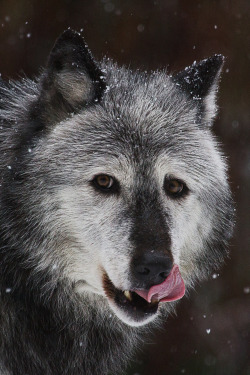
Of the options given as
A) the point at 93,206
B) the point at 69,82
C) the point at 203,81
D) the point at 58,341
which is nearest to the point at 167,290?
the point at 93,206

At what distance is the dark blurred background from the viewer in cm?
781

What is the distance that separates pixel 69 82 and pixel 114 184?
664mm

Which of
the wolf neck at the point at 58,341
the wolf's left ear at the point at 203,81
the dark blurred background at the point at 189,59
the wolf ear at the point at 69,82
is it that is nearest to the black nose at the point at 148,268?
the wolf neck at the point at 58,341

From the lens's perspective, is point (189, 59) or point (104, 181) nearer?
point (104, 181)

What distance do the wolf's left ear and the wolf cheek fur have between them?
0.06 ft

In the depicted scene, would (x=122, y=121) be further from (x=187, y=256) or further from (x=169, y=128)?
(x=187, y=256)

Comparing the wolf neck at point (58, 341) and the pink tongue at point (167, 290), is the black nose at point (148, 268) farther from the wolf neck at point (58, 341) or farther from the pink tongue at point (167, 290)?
the wolf neck at point (58, 341)

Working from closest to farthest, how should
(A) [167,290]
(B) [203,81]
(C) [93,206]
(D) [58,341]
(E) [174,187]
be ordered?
(A) [167,290] < (C) [93,206] < (E) [174,187] < (D) [58,341] < (B) [203,81]

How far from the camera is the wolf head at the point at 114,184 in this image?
3.54 m

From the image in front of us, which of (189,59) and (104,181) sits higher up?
(189,59)

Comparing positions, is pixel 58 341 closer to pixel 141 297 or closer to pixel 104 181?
pixel 141 297

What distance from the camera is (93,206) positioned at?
366cm

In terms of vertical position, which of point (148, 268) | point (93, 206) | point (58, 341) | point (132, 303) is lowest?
point (58, 341)

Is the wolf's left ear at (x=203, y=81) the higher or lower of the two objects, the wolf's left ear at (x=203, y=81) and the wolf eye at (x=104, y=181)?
the higher
